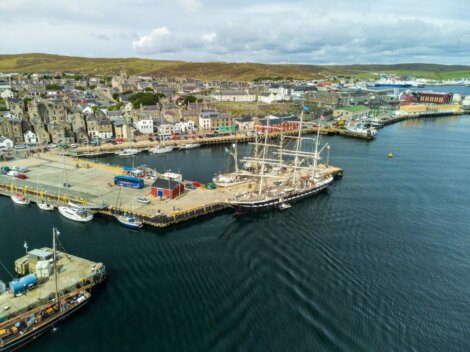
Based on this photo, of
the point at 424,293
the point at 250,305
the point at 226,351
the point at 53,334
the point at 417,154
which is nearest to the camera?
the point at 226,351

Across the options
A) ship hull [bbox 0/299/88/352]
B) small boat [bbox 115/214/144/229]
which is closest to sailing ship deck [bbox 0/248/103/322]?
ship hull [bbox 0/299/88/352]

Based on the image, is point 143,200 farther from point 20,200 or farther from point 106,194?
point 20,200

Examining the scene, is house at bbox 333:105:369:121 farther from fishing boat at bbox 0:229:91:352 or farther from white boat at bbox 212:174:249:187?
fishing boat at bbox 0:229:91:352

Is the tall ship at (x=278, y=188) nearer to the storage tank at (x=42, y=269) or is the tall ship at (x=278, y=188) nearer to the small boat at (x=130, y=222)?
the small boat at (x=130, y=222)

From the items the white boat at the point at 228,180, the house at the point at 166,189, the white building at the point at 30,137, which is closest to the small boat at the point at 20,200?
the house at the point at 166,189

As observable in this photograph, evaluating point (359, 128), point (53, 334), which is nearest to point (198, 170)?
point (53, 334)

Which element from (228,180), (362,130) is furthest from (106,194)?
(362,130)

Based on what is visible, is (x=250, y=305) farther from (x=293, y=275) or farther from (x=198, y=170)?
(x=198, y=170)
